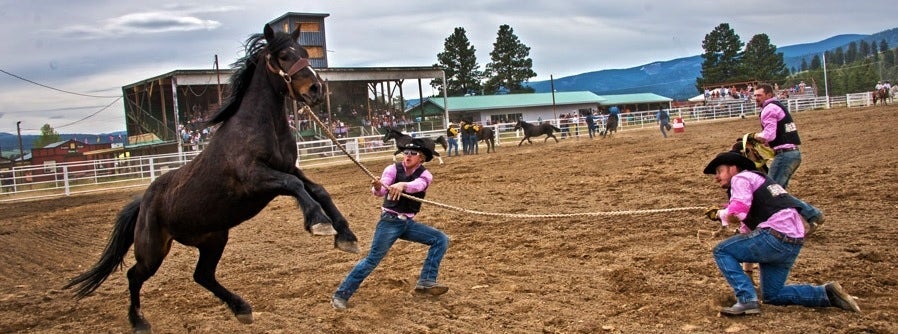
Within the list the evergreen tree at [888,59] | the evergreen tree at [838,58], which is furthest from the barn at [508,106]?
the evergreen tree at [838,58]

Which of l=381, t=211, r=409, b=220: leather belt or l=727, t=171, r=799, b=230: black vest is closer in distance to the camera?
l=727, t=171, r=799, b=230: black vest

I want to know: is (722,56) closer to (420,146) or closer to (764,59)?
(764,59)

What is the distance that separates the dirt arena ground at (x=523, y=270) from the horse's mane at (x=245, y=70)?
1.72m

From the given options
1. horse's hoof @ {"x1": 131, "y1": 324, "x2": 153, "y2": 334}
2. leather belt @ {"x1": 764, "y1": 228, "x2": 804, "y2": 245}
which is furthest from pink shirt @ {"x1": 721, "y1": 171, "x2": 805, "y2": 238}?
horse's hoof @ {"x1": 131, "y1": 324, "x2": 153, "y2": 334}

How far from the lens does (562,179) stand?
595 inches

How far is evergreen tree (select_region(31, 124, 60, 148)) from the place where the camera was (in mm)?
81675

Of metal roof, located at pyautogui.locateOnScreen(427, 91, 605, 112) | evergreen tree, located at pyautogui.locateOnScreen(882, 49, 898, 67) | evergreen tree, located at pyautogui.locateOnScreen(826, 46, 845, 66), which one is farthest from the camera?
evergreen tree, located at pyautogui.locateOnScreen(826, 46, 845, 66)

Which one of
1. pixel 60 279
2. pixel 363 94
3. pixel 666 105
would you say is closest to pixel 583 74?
pixel 666 105

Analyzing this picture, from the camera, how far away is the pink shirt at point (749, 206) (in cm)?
477

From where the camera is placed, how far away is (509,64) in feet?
255

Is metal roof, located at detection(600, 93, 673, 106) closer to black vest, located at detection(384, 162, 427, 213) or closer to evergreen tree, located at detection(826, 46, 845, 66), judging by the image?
black vest, located at detection(384, 162, 427, 213)

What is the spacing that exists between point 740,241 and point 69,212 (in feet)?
52.0

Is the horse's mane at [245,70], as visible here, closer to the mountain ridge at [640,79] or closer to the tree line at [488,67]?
the tree line at [488,67]

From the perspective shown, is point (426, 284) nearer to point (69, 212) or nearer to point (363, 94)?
point (69, 212)
